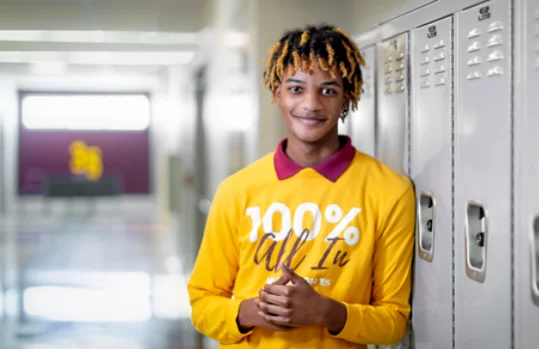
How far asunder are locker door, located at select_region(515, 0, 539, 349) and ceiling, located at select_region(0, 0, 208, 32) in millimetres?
2345

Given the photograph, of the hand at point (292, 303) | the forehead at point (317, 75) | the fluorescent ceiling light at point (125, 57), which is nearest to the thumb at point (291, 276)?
the hand at point (292, 303)

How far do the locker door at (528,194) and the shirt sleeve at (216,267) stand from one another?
0.68 meters

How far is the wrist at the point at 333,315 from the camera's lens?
5.25 ft

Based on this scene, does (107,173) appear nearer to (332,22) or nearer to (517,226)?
(332,22)

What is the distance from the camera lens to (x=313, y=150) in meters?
1.77

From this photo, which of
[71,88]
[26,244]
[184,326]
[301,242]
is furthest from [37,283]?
[71,88]

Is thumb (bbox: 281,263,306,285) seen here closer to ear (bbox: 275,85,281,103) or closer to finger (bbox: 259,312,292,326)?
finger (bbox: 259,312,292,326)

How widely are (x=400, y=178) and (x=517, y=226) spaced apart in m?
0.40

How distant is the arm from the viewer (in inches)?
65.7

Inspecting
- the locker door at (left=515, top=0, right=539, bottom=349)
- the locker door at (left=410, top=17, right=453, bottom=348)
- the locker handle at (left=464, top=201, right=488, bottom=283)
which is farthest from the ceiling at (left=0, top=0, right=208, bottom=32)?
the locker door at (left=515, top=0, right=539, bottom=349)

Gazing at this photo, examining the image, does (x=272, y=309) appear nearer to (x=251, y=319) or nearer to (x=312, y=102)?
(x=251, y=319)

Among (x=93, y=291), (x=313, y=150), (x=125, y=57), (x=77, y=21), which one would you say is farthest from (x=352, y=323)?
(x=125, y=57)

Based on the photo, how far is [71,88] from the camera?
15.0 m

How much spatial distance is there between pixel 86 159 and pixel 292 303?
14.2 metres
